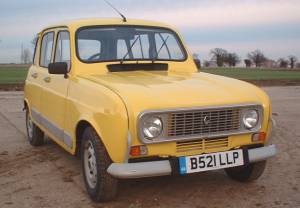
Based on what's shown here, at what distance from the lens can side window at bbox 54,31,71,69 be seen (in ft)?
18.8

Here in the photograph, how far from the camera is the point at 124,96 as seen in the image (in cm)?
417

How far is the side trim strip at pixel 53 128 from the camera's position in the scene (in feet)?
17.5

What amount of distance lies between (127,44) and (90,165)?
1830 mm

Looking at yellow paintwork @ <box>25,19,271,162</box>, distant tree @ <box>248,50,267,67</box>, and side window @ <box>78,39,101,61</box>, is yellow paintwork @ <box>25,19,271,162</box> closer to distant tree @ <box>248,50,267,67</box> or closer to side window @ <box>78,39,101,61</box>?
side window @ <box>78,39,101,61</box>

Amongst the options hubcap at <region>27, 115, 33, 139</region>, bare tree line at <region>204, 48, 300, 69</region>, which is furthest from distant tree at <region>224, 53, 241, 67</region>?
hubcap at <region>27, 115, 33, 139</region>

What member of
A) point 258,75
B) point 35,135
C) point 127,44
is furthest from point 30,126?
point 258,75

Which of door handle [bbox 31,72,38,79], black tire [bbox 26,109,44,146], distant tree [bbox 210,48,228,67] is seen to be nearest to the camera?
door handle [bbox 31,72,38,79]

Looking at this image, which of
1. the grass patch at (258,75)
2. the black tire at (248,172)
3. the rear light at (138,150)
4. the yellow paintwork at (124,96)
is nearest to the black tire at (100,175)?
the yellow paintwork at (124,96)

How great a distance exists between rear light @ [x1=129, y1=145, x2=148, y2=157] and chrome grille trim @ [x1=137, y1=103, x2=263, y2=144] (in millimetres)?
73

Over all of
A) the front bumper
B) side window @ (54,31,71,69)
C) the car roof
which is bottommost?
the front bumper

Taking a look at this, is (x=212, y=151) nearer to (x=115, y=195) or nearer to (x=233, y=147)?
(x=233, y=147)

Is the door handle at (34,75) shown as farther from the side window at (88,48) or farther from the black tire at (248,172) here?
the black tire at (248,172)

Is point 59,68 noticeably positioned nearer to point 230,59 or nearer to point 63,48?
point 63,48

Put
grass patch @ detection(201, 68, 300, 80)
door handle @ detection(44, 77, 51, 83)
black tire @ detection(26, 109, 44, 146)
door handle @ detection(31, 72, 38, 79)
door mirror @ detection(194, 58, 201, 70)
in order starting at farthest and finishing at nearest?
grass patch @ detection(201, 68, 300, 80) < black tire @ detection(26, 109, 44, 146) < door handle @ detection(31, 72, 38, 79) < door mirror @ detection(194, 58, 201, 70) < door handle @ detection(44, 77, 51, 83)
